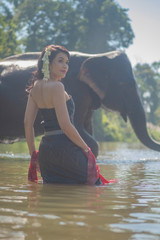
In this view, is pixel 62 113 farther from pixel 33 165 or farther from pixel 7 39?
pixel 7 39

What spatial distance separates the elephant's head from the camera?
8734mm

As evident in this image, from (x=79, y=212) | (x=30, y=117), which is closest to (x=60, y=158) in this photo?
(x=30, y=117)

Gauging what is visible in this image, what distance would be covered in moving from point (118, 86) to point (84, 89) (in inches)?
30.7

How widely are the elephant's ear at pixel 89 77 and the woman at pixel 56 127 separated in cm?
379

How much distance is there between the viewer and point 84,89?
860cm

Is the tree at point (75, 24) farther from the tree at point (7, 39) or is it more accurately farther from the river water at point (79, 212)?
the river water at point (79, 212)

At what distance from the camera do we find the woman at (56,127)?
4434mm

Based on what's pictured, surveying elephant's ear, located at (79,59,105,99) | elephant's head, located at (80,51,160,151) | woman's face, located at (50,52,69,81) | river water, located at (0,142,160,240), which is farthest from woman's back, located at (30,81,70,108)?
elephant's head, located at (80,51,160,151)

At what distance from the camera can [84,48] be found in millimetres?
35906

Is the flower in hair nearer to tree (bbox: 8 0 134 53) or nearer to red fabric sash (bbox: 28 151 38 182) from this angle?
red fabric sash (bbox: 28 151 38 182)

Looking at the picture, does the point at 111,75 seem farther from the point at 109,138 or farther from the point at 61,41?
the point at 61,41

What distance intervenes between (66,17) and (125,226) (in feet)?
122

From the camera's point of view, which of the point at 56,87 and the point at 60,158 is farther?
the point at 60,158

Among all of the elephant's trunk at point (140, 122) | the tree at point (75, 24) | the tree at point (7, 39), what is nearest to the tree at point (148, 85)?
the tree at point (75, 24)
